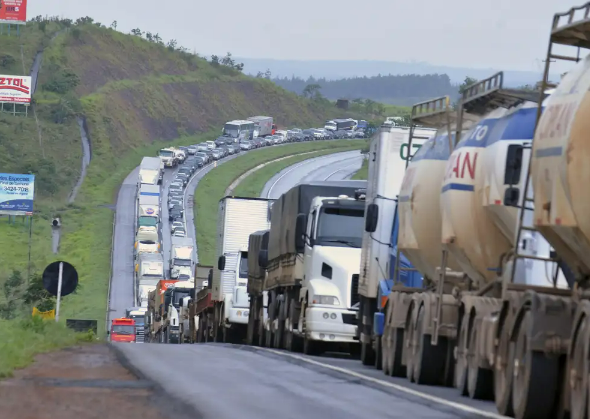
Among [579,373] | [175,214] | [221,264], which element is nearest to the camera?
[579,373]

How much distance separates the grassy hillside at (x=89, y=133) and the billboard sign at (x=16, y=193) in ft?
8.13

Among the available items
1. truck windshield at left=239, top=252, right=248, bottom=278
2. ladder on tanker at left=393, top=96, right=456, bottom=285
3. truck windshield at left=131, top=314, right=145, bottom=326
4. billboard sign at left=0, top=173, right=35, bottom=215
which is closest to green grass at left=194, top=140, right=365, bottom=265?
billboard sign at left=0, top=173, right=35, bottom=215

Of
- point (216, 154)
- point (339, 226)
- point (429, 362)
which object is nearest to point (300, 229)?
point (339, 226)

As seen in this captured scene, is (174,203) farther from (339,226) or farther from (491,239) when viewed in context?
(491,239)

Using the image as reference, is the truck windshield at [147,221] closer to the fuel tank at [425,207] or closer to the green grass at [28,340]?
the green grass at [28,340]

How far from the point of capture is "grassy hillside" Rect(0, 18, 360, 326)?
329ft

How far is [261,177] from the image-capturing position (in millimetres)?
138000

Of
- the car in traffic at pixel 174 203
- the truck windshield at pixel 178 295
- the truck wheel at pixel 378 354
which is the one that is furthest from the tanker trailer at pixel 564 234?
the car in traffic at pixel 174 203

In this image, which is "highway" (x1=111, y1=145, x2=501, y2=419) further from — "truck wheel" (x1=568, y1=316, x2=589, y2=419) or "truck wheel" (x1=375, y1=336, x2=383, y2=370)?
"truck wheel" (x1=568, y1=316, x2=589, y2=419)

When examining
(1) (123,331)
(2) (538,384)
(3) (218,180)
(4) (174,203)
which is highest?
(3) (218,180)

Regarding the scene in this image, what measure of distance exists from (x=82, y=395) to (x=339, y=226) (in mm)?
13918

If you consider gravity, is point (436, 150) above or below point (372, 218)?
above

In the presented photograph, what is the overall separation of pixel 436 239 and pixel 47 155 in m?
133

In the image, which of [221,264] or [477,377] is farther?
[221,264]
